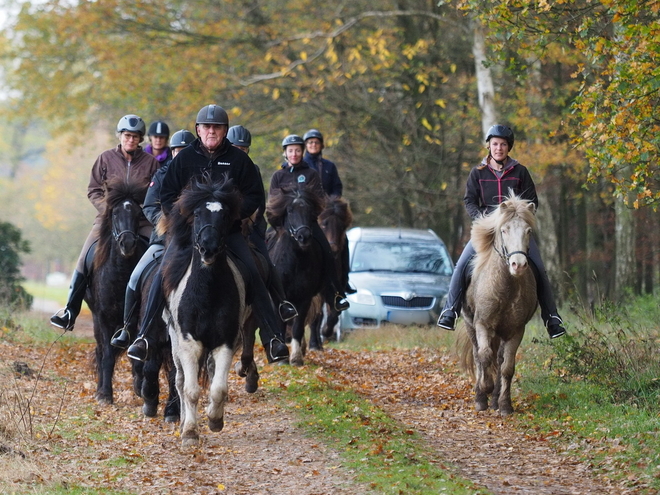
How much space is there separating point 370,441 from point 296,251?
5.19m

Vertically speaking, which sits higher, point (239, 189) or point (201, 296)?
point (239, 189)

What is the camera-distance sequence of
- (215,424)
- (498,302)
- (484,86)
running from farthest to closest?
(484,86) → (498,302) → (215,424)

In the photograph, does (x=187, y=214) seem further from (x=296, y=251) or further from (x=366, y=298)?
(x=366, y=298)

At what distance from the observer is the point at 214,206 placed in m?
8.07

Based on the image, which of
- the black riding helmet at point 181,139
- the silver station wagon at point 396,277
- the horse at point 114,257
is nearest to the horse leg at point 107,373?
the horse at point 114,257

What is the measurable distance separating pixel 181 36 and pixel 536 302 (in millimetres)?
21122

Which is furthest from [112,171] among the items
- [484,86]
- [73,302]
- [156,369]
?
[484,86]

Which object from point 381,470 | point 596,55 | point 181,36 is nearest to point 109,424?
point 381,470

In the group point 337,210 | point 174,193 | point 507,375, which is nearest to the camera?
point 174,193

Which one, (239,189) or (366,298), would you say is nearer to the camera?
(239,189)

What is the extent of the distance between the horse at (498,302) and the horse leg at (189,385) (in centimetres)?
335

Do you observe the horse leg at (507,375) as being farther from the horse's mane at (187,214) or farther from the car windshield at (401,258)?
the car windshield at (401,258)

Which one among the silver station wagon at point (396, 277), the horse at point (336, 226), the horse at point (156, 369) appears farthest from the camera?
the silver station wagon at point (396, 277)

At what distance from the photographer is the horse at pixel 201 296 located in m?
8.12
